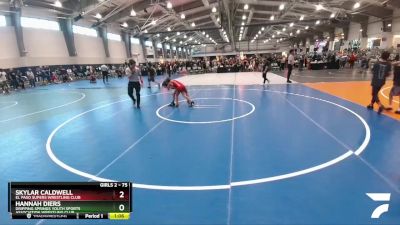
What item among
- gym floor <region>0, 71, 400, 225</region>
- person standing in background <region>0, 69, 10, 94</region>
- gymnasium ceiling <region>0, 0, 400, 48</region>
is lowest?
gym floor <region>0, 71, 400, 225</region>

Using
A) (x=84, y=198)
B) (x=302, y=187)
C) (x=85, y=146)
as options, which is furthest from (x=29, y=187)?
(x=85, y=146)

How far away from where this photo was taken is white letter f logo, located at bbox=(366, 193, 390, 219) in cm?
328

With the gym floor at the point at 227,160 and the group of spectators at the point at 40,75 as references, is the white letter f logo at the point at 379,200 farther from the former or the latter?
the group of spectators at the point at 40,75

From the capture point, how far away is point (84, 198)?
2.32 m

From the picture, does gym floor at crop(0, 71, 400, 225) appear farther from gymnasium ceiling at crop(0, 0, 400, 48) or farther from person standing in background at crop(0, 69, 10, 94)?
gymnasium ceiling at crop(0, 0, 400, 48)

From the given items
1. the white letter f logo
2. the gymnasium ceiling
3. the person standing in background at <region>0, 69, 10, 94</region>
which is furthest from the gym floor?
the gymnasium ceiling

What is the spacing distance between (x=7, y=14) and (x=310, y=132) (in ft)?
83.1

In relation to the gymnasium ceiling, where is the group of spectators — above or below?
below

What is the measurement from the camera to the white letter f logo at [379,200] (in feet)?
10.7
